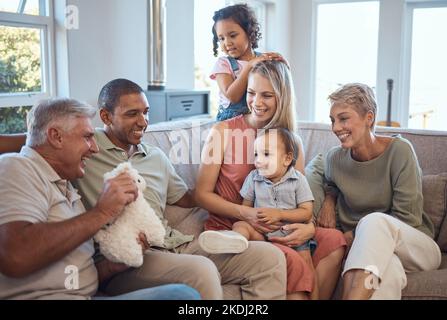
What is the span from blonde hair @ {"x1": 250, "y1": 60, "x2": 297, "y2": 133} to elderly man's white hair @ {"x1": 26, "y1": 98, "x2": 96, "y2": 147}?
800mm

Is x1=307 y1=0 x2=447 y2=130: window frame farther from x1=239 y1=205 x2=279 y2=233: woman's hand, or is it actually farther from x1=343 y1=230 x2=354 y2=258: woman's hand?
x1=239 y1=205 x2=279 y2=233: woman's hand

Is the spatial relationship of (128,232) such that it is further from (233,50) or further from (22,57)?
(22,57)

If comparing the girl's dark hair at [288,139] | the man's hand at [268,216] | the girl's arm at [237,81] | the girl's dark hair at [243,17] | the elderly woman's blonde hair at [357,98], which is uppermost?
the girl's dark hair at [243,17]

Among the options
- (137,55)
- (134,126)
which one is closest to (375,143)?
(134,126)

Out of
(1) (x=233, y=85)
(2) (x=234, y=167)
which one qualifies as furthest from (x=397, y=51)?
(2) (x=234, y=167)

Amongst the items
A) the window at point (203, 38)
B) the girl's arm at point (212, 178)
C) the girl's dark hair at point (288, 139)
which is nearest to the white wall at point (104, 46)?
the window at point (203, 38)

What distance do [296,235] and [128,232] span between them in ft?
2.12

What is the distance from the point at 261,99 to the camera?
6.53ft

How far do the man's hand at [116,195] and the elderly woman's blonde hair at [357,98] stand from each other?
94 cm

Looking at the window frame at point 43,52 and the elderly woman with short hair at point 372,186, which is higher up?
the window frame at point 43,52

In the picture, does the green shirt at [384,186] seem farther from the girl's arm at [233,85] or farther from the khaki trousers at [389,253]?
the girl's arm at [233,85]

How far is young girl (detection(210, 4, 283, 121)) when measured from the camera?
237 centimetres

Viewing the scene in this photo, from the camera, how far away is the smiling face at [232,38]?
2422 millimetres

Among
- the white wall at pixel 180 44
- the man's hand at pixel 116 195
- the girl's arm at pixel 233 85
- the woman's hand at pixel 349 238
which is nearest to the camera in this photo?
the man's hand at pixel 116 195
